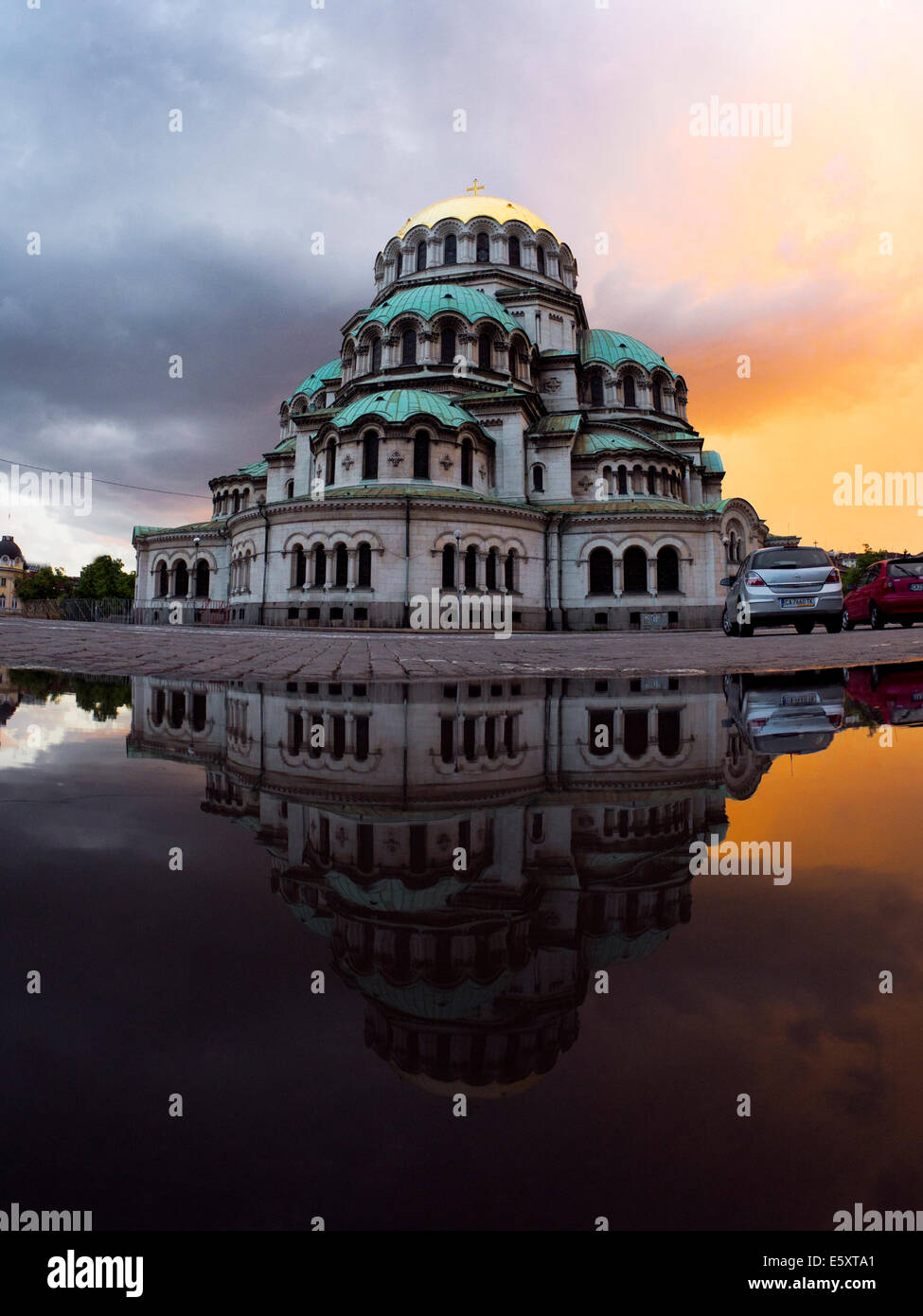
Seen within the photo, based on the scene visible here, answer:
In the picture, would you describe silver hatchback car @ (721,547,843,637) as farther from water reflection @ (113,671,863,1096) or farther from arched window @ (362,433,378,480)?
arched window @ (362,433,378,480)

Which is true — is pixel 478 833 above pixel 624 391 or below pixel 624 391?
below

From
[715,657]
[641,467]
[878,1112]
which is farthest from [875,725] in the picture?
[641,467]

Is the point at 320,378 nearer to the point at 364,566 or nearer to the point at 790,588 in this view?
the point at 364,566

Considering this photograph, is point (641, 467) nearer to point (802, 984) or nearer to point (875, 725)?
point (875, 725)

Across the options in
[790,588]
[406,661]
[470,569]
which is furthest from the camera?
[470,569]

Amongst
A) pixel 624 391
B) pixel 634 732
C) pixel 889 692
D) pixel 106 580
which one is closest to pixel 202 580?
pixel 624 391
